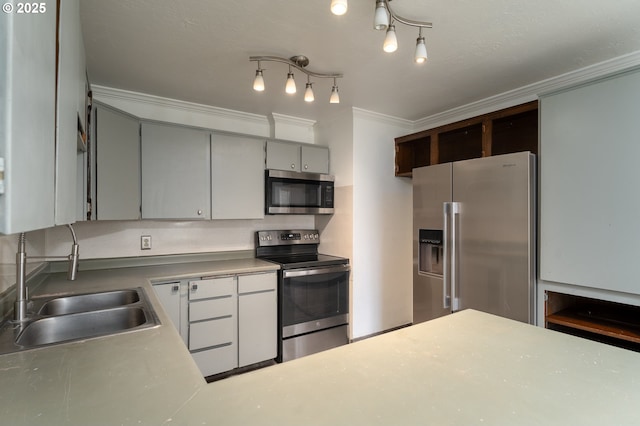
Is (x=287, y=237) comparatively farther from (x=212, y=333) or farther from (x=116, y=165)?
(x=116, y=165)

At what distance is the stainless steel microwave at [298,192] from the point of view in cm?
295

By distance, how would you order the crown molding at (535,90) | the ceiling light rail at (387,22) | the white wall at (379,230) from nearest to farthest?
the ceiling light rail at (387,22), the crown molding at (535,90), the white wall at (379,230)

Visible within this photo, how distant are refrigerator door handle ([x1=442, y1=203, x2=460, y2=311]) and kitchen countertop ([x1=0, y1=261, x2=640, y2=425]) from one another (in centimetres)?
133

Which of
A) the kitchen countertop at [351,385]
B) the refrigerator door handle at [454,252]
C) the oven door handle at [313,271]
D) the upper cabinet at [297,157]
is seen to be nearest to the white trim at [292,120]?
the upper cabinet at [297,157]

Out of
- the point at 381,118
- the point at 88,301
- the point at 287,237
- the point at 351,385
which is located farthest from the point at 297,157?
the point at 351,385

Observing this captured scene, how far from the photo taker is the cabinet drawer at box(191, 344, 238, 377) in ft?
7.80

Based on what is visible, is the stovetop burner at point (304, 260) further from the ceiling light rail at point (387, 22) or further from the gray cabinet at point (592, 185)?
the ceiling light rail at point (387, 22)

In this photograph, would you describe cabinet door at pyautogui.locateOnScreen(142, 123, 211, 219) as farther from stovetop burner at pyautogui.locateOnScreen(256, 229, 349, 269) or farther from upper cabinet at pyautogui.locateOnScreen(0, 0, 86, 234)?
upper cabinet at pyautogui.locateOnScreen(0, 0, 86, 234)

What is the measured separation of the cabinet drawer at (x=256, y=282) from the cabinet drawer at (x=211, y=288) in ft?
0.26

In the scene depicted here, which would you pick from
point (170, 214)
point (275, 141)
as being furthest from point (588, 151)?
point (170, 214)

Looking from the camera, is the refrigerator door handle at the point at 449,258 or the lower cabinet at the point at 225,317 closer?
the lower cabinet at the point at 225,317
